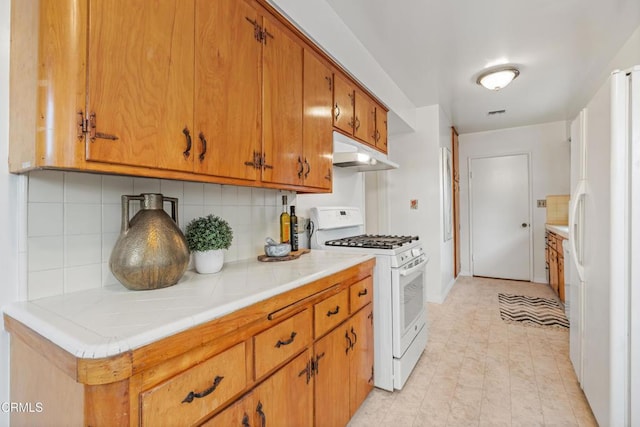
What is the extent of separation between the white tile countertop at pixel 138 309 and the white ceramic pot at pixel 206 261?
3cm

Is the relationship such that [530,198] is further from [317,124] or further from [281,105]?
[281,105]

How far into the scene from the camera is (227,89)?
1.27 m

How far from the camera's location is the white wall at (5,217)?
3.08 ft

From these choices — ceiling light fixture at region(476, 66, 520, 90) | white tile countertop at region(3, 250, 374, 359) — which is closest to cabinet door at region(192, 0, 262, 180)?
white tile countertop at region(3, 250, 374, 359)

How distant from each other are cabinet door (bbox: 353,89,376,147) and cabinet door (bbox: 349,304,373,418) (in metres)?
1.38

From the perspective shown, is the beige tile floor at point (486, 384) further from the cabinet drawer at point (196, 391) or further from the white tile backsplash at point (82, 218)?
the white tile backsplash at point (82, 218)

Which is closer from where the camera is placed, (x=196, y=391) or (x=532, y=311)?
(x=196, y=391)

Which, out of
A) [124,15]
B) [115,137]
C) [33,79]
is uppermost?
[124,15]

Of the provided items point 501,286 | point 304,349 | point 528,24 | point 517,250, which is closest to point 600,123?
point 528,24

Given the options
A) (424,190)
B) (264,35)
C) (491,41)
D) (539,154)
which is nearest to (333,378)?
(264,35)

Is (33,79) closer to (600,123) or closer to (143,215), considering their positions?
(143,215)

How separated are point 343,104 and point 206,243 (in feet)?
4.79

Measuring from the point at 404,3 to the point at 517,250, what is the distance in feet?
14.8

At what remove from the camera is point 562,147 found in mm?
4672
